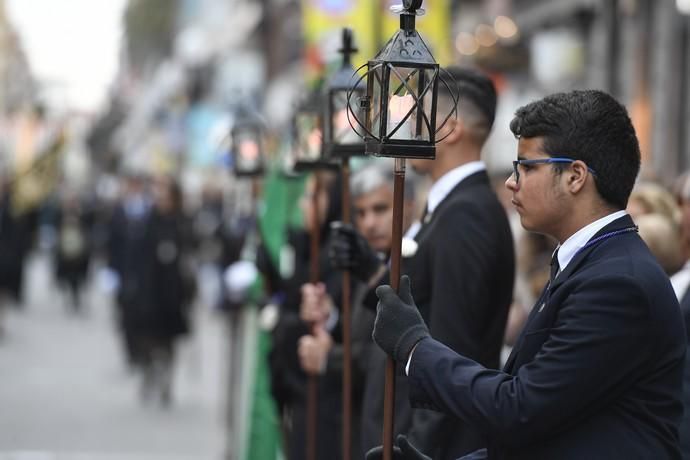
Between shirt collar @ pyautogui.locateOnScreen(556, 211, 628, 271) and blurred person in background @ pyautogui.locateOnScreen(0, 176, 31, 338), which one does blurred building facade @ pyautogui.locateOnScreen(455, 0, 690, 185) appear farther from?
shirt collar @ pyautogui.locateOnScreen(556, 211, 628, 271)

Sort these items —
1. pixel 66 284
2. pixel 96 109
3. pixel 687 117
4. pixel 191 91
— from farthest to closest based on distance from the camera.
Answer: pixel 96 109, pixel 191 91, pixel 66 284, pixel 687 117

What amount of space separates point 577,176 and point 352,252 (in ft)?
5.30

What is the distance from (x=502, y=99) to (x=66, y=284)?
806 cm

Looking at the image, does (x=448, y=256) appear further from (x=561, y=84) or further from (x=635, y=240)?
(x=561, y=84)

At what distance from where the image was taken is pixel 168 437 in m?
10.9

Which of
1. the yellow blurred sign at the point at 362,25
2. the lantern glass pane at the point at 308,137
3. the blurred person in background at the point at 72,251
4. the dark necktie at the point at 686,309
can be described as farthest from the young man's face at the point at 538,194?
the blurred person in background at the point at 72,251

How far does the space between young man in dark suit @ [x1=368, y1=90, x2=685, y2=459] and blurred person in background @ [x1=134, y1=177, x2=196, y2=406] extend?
9562mm

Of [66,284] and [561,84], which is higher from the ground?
[561,84]

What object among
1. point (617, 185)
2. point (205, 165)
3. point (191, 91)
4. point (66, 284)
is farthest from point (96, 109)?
point (617, 185)

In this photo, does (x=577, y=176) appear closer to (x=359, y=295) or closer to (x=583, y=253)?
(x=583, y=253)

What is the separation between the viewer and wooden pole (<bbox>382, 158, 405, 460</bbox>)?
11.3 ft

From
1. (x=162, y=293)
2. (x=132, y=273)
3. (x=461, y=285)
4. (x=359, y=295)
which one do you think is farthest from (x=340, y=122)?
(x=132, y=273)

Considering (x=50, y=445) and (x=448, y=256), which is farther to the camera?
(x=50, y=445)

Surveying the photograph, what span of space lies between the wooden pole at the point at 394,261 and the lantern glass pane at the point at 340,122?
5.37 feet
